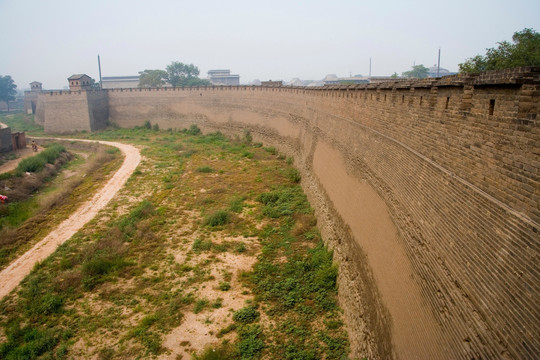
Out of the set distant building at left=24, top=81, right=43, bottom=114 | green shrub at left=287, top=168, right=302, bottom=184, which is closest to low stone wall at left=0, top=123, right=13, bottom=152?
green shrub at left=287, top=168, right=302, bottom=184

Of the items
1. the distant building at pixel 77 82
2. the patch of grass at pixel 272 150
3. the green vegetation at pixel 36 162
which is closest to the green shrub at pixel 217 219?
the patch of grass at pixel 272 150

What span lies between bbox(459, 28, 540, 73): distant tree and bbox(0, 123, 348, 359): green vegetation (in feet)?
30.6

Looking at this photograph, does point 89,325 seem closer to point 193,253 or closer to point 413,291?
point 193,253

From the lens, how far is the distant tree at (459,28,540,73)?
46.1 ft

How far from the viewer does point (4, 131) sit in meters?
23.7

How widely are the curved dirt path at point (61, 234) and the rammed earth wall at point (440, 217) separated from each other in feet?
25.1

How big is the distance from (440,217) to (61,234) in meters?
11.1

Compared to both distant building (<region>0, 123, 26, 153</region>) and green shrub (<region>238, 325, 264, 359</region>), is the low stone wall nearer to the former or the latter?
distant building (<region>0, 123, 26, 153</region>)

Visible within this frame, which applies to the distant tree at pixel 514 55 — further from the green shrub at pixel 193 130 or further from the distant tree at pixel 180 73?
the distant tree at pixel 180 73

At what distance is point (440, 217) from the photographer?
14.4 feet

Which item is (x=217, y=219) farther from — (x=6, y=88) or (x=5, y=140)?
(x=6, y=88)

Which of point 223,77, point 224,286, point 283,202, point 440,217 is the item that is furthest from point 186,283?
point 223,77

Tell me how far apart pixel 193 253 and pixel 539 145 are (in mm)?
8573

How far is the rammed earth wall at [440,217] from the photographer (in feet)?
9.71
